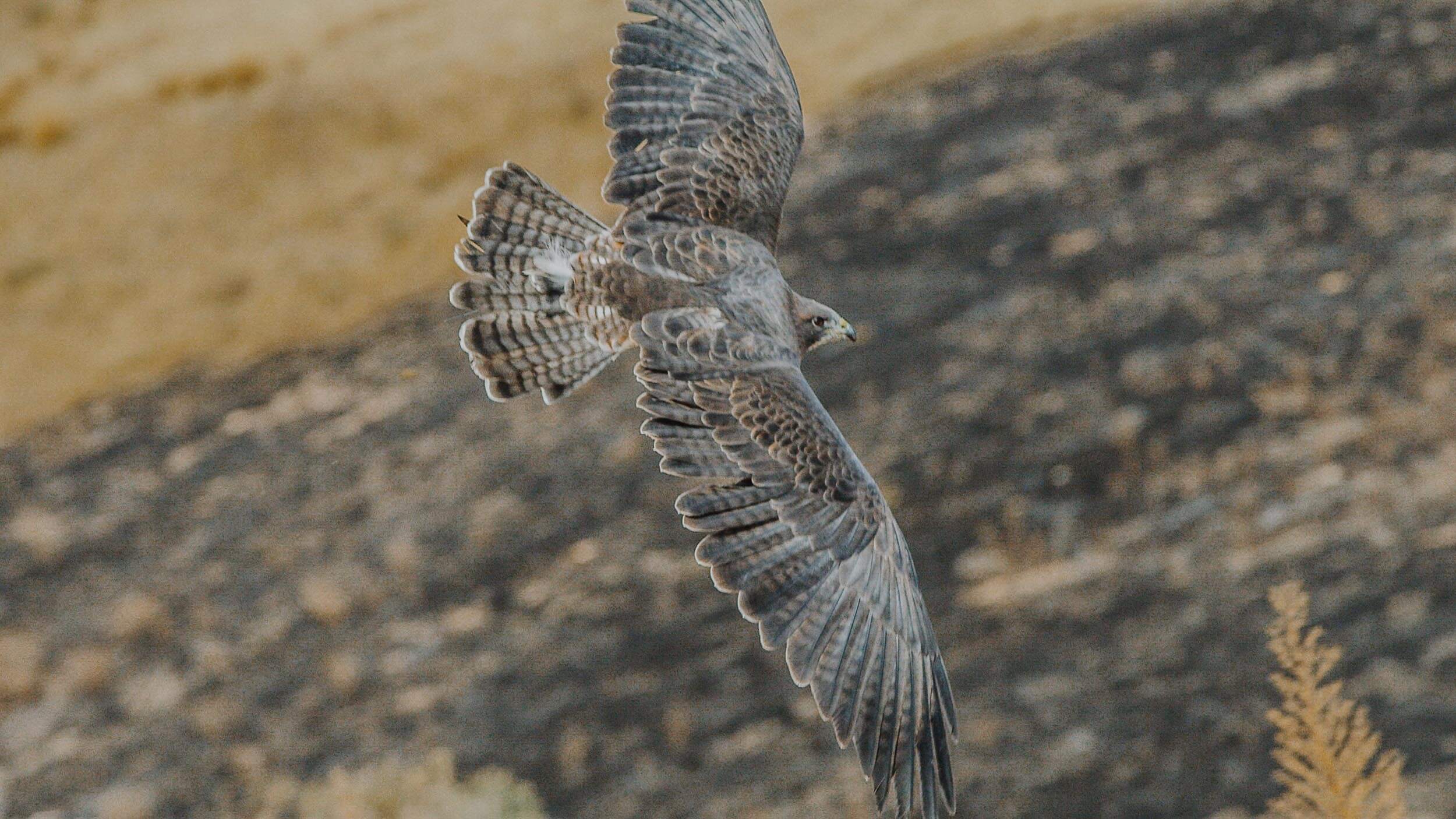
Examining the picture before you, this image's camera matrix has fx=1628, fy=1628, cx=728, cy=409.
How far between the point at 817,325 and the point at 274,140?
38.4ft

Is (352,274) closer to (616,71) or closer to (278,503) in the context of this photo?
(278,503)

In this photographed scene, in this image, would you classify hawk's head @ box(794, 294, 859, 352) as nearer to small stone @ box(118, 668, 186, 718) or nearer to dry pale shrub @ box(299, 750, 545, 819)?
dry pale shrub @ box(299, 750, 545, 819)

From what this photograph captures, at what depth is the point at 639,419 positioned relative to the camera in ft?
41.1

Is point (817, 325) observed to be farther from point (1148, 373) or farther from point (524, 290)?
point (1148, 373)

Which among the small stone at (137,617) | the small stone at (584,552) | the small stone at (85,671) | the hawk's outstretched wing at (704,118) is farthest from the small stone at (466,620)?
the hawk's outstretched wing at (704,118)

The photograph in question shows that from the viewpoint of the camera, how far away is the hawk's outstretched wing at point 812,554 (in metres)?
5.10

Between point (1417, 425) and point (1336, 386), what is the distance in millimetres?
743

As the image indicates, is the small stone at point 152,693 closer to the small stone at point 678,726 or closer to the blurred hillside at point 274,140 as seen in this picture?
the small stone at point 678,726

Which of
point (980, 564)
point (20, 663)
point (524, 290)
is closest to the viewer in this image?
point (524, 290)

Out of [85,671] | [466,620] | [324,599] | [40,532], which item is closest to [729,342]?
[466,620]

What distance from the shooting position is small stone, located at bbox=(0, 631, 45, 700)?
35.6 ft

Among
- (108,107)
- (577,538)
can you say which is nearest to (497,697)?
(577,538)

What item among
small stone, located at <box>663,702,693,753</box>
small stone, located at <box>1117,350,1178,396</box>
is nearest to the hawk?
small stone, located at <box>663,702,693,753</box>

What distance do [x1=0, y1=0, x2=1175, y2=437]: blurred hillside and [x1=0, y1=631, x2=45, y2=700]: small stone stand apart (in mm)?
3605
